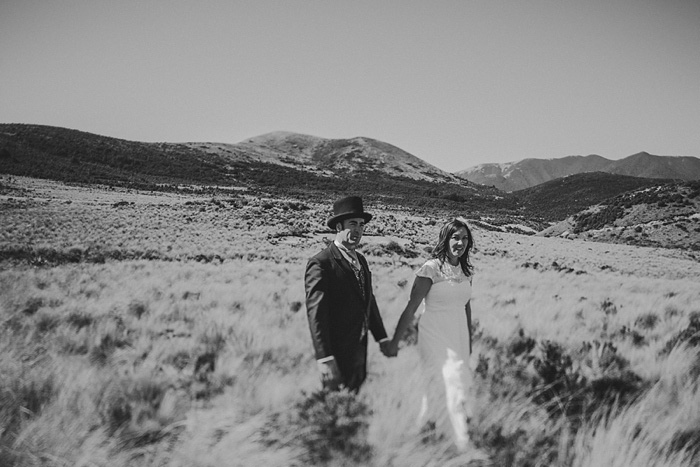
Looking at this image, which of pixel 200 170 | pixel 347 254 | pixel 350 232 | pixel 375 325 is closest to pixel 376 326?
pixel 375 325

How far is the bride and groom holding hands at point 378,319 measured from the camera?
7.81 ft

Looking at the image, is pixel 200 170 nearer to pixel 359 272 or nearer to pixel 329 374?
pixel 359 272

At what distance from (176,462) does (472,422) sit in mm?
1784

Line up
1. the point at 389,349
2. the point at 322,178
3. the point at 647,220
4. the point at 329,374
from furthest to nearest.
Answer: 1. the point at 322,178
2. the point at 647,220
3. the point at 389,349
4. the point at 329,374

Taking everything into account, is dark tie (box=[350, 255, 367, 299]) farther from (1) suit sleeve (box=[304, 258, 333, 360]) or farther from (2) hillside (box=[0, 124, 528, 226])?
(2) hillside (box=[0, 124, 528, 226])

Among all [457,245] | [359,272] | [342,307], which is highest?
[457,245]

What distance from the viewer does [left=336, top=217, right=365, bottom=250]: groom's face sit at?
2820 millimetres

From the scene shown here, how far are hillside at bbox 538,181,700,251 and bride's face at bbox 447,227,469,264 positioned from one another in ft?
101

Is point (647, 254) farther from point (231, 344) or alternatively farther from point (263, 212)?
point (263, 212)

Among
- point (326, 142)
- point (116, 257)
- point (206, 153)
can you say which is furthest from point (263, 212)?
point (326, 142)

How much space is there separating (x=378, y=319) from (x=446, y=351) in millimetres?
698

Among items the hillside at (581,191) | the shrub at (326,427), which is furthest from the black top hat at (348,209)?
the hillside at (581,191)

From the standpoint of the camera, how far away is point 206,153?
382ft

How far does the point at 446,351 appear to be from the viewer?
8.78 feet
